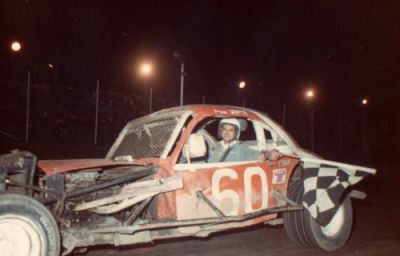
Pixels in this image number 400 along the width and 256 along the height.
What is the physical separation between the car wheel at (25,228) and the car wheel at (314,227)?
3016 mm

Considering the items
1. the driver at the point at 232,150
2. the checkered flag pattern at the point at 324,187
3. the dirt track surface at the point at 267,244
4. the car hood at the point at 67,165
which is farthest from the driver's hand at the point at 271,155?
the car hood at the point at 67,165

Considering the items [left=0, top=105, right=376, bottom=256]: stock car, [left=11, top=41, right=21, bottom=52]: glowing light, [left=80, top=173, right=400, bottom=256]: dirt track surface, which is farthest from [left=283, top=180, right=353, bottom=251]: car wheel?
[left=11, top=41, right=21, bottom=52]: glowing light

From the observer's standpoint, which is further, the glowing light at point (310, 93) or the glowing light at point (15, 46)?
the glowing light at point (310, 93)

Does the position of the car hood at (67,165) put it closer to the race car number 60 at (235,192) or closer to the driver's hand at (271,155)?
the race car number 60 at (235,192)

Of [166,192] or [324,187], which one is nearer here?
[166,192]

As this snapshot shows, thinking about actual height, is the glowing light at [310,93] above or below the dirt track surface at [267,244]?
above

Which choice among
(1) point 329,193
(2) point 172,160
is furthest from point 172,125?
(1) point 329,193

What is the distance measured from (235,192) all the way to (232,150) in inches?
37.6

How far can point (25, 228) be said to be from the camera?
11.1 ft

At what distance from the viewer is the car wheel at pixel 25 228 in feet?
10.8

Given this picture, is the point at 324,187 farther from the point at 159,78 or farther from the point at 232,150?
the point at 159,78

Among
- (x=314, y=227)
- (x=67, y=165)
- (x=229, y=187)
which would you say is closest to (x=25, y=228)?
(x=67, y=165)

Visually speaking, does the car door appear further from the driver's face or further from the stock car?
the driver's face

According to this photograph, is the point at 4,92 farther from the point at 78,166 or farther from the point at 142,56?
the point at 78,166
